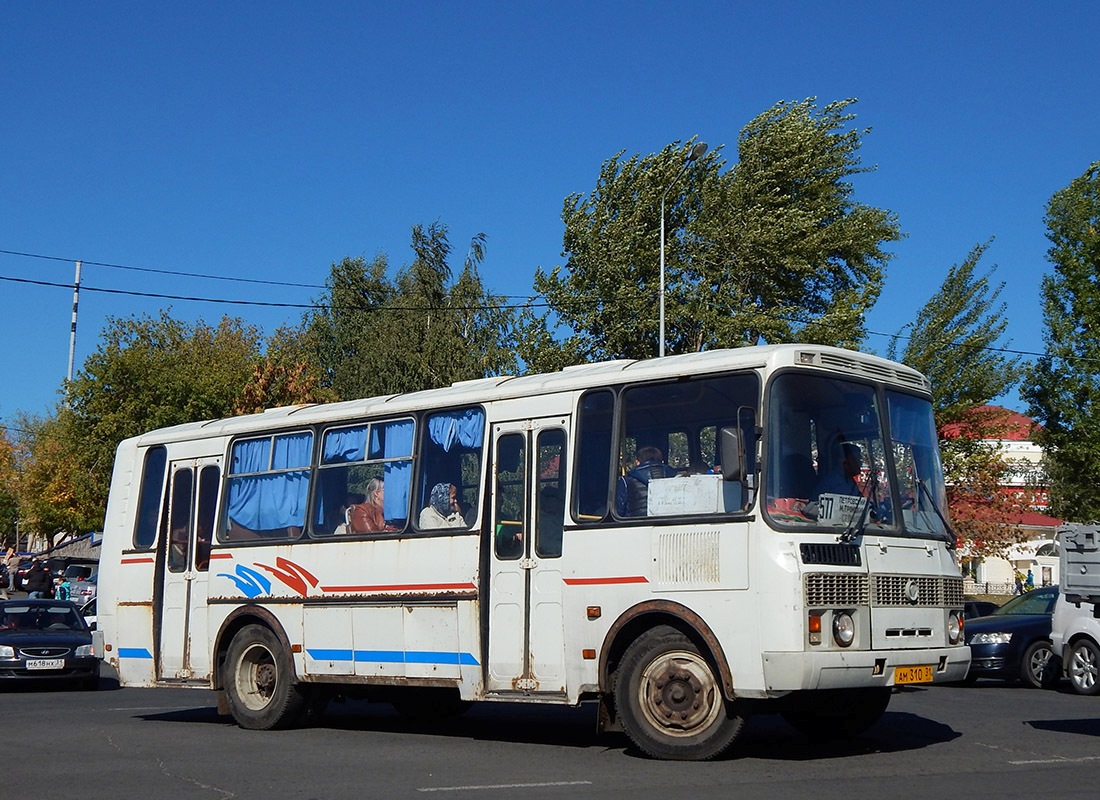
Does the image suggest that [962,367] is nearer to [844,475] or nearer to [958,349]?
[958,349]

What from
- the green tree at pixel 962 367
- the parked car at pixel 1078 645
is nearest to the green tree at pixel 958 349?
the green tree at pixel 962 367

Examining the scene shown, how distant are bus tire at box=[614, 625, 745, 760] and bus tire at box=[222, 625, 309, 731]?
437 centimetres

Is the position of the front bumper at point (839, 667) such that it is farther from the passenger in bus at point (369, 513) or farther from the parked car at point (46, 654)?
the parked car at point (46, 654)

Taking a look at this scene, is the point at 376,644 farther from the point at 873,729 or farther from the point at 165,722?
the point at 873,729

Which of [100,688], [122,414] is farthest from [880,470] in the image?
[122,414]

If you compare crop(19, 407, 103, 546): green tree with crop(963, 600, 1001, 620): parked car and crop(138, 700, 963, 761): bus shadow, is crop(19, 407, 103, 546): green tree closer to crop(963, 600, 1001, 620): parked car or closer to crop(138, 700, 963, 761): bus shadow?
crop(963, 600, 1001, 620): parked car

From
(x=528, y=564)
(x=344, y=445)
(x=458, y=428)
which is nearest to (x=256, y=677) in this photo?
(x=344, y=445)

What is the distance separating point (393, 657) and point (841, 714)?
4.09m

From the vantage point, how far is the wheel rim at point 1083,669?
1827 cm

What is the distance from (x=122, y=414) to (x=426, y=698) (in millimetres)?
39652

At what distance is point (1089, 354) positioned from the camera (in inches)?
1631

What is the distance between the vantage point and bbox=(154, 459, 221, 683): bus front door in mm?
14992

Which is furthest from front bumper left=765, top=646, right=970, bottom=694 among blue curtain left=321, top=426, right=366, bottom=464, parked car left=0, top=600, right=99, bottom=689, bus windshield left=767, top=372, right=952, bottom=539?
parked car left=0, top=600, right=99, bottom=689

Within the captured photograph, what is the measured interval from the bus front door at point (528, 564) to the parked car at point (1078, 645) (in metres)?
9.46
